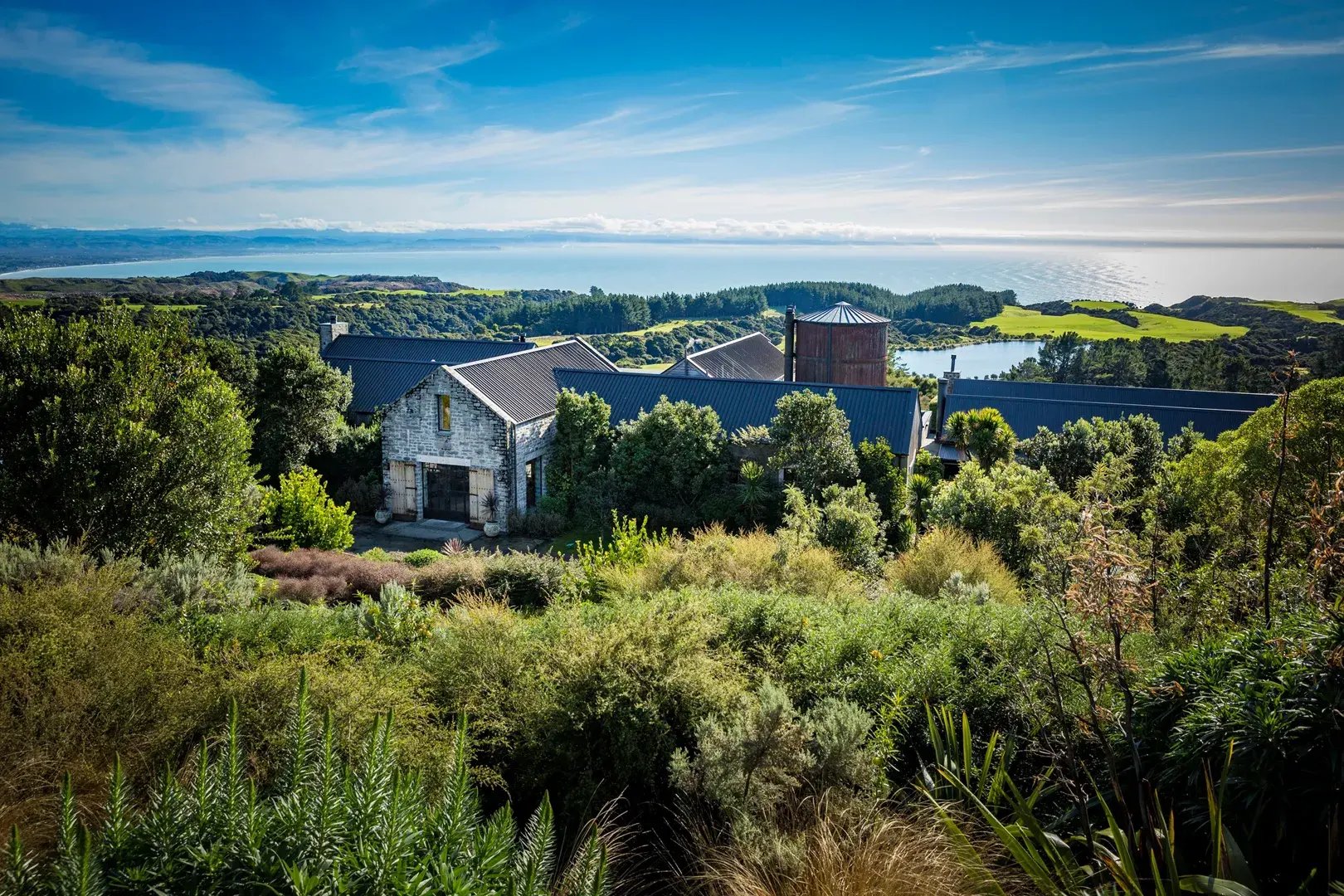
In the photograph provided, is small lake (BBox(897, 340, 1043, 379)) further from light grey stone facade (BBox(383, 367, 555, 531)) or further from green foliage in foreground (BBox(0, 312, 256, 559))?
green foliage in foreground (BBox(0, 312, 256, 559))

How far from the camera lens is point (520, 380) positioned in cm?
2864

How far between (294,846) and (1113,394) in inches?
1788

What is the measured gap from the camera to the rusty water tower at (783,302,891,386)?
1451 inches

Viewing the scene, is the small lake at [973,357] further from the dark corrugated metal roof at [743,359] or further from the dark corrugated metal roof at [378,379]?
the dark corrugated metal roof at [378,379]

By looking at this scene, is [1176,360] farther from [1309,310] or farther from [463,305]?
[463,305]

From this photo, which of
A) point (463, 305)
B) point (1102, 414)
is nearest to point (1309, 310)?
point (1102, 414)

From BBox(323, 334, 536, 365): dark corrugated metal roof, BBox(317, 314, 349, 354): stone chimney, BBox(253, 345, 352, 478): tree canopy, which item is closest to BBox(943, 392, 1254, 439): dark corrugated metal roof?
BBox(323, 334, 536, 365): dark corrugated metal roof

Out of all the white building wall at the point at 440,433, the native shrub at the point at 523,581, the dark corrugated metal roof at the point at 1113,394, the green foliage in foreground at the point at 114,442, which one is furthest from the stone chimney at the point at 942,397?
the green foliage in foreground at the point at 114,442

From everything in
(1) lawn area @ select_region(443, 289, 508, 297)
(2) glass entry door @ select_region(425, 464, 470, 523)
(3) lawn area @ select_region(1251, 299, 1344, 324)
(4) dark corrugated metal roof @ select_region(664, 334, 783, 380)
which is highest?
(1) lawn area @ select_region(443, 289, 508, 297)

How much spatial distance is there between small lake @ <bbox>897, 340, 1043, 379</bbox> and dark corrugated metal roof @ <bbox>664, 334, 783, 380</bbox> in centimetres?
2610

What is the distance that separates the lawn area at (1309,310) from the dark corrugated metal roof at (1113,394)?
25.4 meters

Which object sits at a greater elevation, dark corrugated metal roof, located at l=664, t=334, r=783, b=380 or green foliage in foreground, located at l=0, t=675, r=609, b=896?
dark corrugated metal roof, located at l=664, t=334, r=783, b=380

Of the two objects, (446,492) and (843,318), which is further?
(843,318)

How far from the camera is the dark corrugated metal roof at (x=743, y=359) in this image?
40469mm
